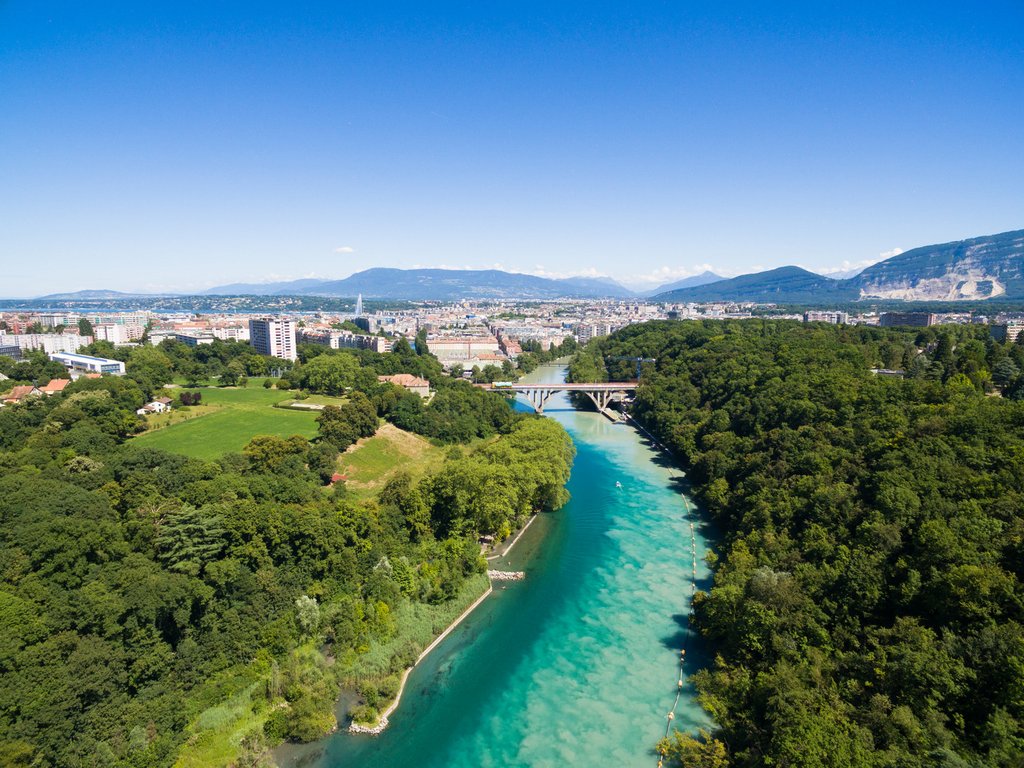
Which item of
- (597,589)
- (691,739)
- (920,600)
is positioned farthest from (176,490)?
(920,600)

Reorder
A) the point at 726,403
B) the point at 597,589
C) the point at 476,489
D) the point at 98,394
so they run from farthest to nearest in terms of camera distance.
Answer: the point at 726,403 < the point at 98,394 < the point at 476,489 < the point at 597,589

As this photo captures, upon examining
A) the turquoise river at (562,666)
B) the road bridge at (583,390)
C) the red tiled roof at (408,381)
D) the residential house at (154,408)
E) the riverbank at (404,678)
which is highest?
the red tiled roof at (408,381)

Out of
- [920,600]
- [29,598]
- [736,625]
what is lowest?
[736,625]

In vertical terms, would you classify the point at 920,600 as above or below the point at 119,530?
below

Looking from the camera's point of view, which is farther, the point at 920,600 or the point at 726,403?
the point at 726,403

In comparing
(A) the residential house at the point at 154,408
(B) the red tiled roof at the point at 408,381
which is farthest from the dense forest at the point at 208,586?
(B) the red tiled roof at the point at 408,381

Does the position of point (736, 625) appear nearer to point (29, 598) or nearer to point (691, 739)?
point (691, 739)

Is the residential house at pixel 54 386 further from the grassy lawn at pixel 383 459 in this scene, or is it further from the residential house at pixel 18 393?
the grassy lawn at pixel 383 459
